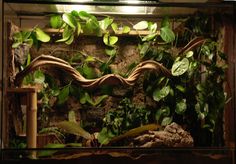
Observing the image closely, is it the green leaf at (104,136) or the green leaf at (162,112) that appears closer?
the green leaf at (104,136)

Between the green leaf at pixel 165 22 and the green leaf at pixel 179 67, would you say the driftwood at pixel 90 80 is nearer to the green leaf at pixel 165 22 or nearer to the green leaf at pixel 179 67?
the green leaf at pixel 179 67

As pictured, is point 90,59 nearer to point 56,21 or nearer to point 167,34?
point 56,21

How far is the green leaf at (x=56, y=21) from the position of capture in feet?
4.85

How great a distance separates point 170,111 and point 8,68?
78 centimetres

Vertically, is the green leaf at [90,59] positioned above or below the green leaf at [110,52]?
below

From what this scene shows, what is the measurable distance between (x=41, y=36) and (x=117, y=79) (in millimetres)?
405

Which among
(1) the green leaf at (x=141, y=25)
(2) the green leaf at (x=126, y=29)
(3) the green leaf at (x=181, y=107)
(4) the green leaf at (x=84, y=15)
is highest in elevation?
(4) the green leaf at (x=84, y=15)

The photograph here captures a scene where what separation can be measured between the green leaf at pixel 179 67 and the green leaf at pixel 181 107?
150mm

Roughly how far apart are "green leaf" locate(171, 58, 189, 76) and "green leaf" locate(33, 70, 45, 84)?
61 centimetres

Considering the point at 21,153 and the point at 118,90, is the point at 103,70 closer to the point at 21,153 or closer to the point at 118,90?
the point at 118,90

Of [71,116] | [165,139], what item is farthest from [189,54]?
[71,116]

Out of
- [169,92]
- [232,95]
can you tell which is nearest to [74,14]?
[169,92]

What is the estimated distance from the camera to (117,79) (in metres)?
1.47

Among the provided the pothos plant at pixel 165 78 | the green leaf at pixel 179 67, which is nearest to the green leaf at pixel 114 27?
the pothos plant at pixel 165 78
